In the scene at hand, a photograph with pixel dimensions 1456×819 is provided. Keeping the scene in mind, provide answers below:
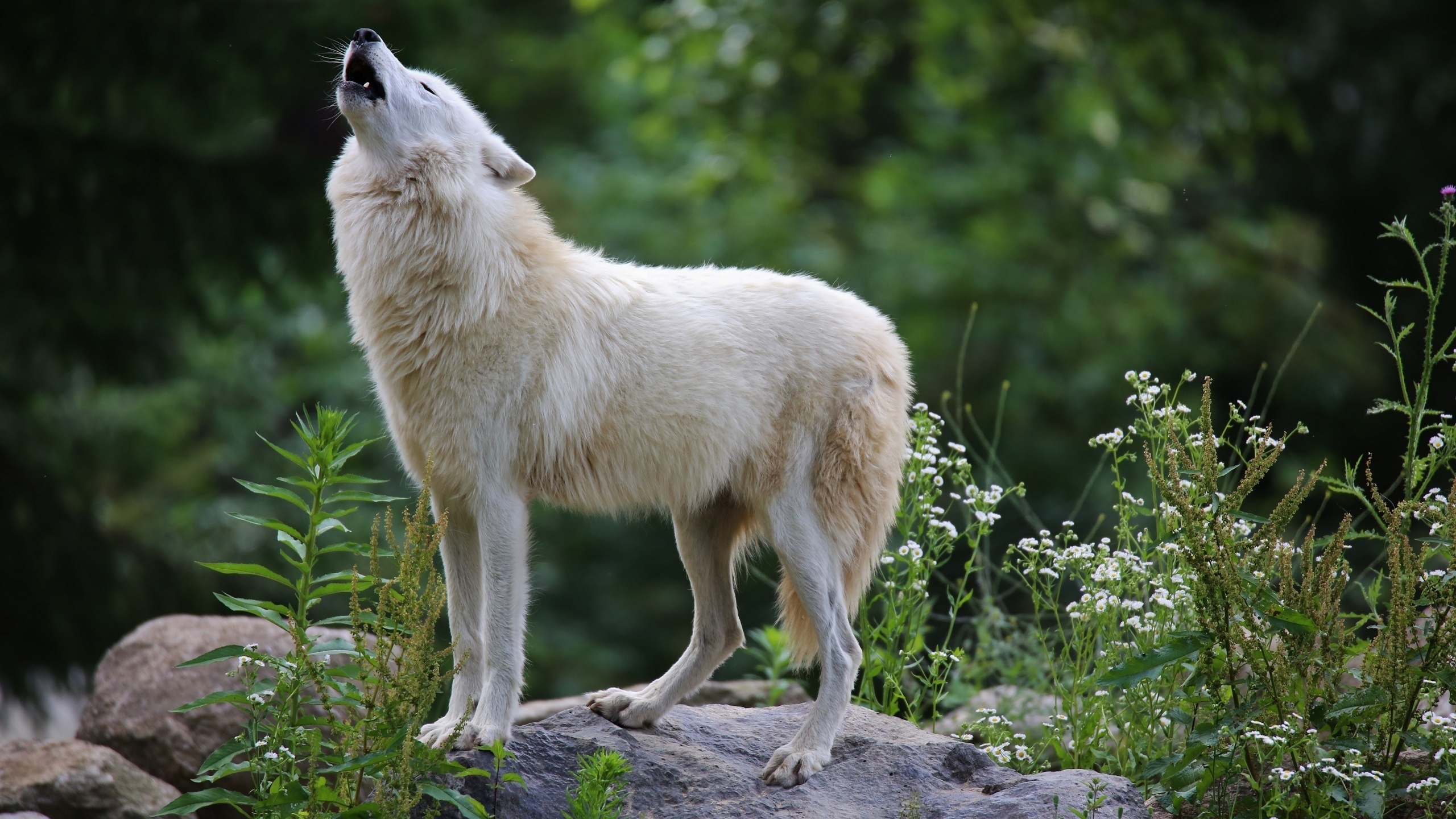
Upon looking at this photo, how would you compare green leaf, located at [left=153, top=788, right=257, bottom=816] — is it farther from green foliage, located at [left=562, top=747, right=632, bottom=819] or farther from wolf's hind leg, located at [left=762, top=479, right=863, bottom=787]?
wolf's hind leg, located at [left=762, top=479, right=863, bottom=787]

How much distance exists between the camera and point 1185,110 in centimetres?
1150

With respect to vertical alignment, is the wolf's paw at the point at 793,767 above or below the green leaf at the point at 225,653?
below

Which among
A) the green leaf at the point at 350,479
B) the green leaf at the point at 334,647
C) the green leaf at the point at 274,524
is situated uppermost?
the green leaf at the point at 350,479

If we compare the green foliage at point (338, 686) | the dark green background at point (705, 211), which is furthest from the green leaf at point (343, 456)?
the dark green background at point (705, 211)

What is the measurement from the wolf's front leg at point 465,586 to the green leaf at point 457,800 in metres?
0.64

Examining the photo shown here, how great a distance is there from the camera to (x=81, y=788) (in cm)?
450

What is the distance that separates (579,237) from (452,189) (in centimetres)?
732

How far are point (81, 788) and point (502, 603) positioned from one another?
6.03ft

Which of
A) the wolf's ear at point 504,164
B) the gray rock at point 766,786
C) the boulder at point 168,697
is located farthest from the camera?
the boulder at point 168,697

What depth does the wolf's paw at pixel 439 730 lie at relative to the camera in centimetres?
380

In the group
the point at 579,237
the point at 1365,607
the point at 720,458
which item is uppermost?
the point at 579,237

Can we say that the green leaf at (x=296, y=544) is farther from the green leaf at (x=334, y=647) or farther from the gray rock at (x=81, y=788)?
the gray rock at (x=81, y=788)

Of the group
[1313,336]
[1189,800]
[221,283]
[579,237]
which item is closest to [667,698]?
[1189,800]

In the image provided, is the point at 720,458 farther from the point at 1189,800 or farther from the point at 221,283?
the point at 221,283
